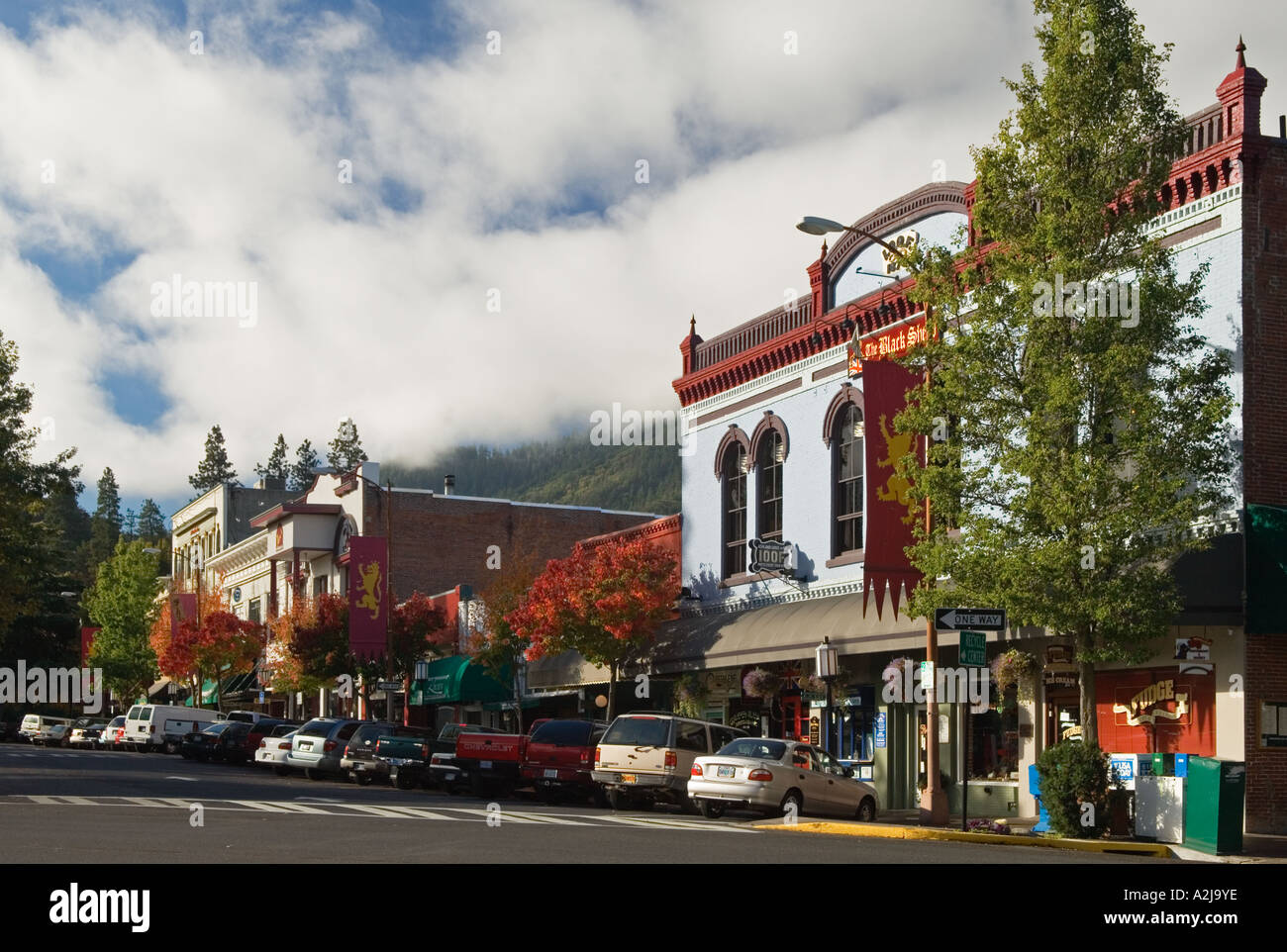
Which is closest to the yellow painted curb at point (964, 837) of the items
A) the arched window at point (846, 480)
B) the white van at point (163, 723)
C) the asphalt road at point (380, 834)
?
the asphalt road at point (380, 834)

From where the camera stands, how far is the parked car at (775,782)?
24.2m

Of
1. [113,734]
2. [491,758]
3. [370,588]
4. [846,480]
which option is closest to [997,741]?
[846,480]

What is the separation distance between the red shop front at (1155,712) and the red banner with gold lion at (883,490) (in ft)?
12.6

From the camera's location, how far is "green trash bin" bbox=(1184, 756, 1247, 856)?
64.4ft

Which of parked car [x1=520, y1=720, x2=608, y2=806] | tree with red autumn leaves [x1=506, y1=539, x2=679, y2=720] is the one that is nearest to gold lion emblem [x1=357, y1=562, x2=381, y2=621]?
tree with red autumn leaves [x1=506, y1=539, x2=679, y2=720]

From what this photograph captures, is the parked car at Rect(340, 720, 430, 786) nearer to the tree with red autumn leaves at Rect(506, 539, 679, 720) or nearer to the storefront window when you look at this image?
the tree with red autumn leaves at Rect(506, 539, 679, 720)

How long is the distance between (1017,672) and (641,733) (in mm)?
6513

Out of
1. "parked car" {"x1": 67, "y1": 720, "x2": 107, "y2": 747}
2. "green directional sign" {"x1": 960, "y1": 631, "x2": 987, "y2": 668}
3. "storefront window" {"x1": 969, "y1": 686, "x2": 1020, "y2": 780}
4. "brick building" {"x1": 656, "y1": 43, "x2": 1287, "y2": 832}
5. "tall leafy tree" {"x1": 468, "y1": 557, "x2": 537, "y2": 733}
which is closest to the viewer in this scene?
"green directional sign" {"x1": 960, "y1": 631, "x2": 987, "y2": 668}

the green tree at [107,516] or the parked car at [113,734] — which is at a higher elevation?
the green tree at [107,516]

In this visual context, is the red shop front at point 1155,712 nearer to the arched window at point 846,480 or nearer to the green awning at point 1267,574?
the green awning at point 1267,574

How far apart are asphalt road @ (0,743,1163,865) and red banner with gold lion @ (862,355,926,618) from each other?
4857 mm
